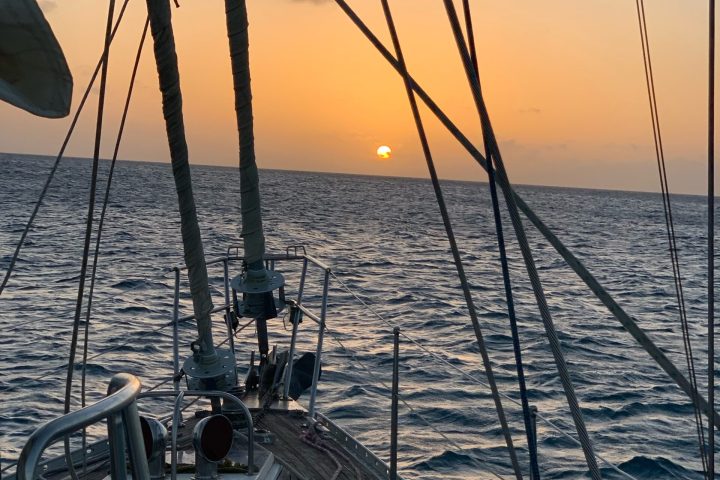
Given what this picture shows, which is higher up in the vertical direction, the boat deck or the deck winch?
the deck winch

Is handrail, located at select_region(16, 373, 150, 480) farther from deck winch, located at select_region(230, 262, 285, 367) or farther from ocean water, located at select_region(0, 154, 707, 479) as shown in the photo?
ocean water, located at select_region(0, 154, 707, 479)

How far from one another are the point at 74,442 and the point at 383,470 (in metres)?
5.28

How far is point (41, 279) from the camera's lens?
2525 cm

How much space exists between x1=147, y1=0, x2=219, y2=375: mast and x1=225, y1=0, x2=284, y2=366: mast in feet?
2.35

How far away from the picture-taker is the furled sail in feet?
11.0

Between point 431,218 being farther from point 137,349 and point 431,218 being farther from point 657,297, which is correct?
point 137,349

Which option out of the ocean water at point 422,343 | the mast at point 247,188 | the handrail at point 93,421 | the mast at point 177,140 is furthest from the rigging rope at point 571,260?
the ocean water at point 422,343

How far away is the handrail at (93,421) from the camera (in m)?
1.78

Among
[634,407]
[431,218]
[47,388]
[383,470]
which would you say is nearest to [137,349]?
[47,388]

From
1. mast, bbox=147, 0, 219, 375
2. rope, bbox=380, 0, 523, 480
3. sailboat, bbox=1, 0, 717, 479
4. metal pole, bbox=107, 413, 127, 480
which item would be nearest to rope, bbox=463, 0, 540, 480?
sailboat, bbox=1, 0, 717, 479

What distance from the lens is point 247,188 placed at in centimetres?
714

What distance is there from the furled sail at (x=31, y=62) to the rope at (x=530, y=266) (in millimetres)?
1636

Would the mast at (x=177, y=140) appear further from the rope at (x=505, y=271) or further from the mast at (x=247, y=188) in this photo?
the rope at (x=505, y=271)

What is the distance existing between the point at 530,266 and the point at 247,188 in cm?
402
